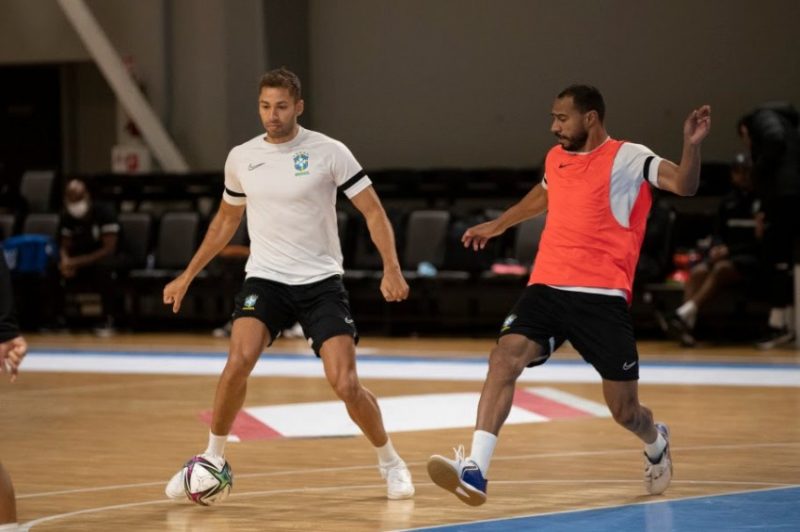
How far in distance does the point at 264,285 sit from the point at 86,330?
9047 millimetres

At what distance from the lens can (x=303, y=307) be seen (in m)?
6.15

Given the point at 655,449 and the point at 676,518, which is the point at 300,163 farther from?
the point at 676,518

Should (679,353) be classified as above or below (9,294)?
below

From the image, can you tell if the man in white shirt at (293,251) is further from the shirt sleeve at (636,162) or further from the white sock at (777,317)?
the white sock at (777,317)

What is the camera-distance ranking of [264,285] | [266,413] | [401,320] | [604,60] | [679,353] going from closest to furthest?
1. [264,285]
2. [266,413]
3. [679,353]
4. [401,320]
5. [604,60]

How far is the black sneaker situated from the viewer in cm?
1212

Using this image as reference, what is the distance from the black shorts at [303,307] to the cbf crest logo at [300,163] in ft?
1.51

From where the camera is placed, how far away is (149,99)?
16.7 metres

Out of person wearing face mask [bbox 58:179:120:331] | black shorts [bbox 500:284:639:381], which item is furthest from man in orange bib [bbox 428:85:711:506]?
person wearing face mask [bbox 58:179:120:331]

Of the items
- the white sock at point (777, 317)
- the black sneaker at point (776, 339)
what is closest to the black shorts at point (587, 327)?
the black sneaker at point (776, 339)

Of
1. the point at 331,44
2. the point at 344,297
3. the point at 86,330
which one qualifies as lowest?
the point at 86,330

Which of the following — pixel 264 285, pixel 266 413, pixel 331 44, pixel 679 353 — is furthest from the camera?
pixel 331 44

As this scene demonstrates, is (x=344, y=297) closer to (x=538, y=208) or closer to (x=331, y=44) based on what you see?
(x=538, y=208)

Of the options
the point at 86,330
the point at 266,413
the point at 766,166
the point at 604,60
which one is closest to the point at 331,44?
the point at 604,60
